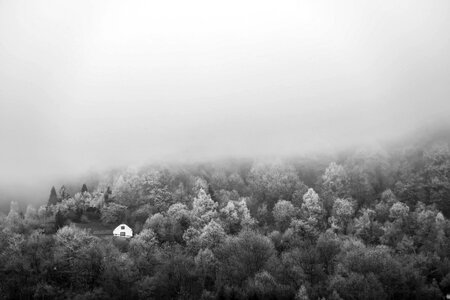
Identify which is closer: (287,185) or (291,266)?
(291,266)

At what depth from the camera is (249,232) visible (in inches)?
3725

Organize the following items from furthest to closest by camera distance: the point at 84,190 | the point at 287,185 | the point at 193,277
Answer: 1. the point at 84,190
2. the point at 287,185
3. the point at 193,277

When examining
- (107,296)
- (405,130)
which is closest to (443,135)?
(405,130)

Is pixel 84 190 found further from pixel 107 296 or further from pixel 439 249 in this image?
pixel 439 249

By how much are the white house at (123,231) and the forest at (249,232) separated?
141 centimetres

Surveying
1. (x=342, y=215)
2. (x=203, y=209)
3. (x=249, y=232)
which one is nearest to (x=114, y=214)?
(x=203, y=209)

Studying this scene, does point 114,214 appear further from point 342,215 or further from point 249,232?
point 342,215

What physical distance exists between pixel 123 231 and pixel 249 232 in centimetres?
3242

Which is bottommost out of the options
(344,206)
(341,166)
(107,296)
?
(107,296)

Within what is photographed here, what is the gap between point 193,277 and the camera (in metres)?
82.4

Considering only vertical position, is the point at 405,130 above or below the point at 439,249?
above

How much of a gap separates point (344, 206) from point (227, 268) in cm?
3883

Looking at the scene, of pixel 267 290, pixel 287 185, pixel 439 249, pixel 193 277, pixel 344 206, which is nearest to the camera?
pixel 267 290

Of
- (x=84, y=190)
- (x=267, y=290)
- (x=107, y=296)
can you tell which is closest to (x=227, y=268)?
(x=267, y=290)
